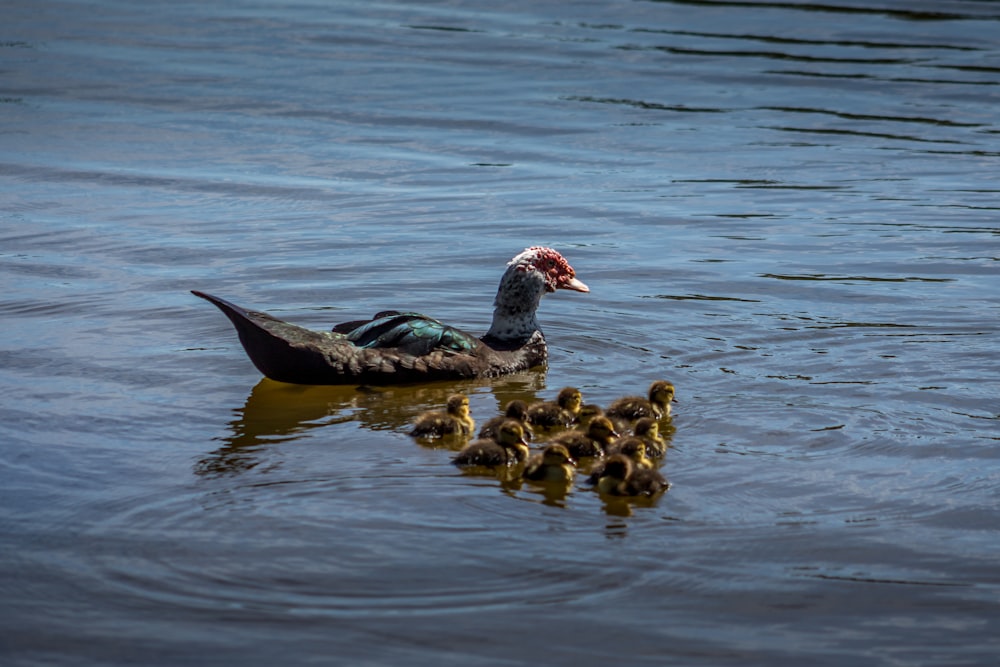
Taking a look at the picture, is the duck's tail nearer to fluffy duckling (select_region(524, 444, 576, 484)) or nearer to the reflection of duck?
the reflection of duck

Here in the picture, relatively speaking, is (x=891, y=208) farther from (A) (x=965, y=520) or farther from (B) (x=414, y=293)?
(A) (x=965, y=520)

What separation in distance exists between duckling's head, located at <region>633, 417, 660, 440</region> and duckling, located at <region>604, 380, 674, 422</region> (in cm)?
30

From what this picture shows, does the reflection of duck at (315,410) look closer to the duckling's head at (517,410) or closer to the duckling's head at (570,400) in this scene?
the duckling's head at (517,410)

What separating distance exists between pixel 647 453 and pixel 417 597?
6.53 ft

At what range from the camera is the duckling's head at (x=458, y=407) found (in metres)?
7.58

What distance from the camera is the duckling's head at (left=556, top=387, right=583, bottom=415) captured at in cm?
794

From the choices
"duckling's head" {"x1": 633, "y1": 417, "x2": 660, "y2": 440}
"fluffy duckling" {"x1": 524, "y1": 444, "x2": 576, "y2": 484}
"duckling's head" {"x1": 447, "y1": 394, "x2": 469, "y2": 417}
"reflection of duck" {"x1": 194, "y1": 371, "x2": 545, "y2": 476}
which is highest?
"duckling's head" {"x1": 633, "y1": 417, "x2": 660, "y2": 440}

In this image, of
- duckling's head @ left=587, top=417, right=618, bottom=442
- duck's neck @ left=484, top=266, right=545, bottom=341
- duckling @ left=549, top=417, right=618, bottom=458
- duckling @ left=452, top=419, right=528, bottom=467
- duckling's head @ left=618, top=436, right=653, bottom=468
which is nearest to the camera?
duckling's head @ left=618, top=436, right=653, bottom=468

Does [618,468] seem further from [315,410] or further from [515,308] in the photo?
[515,308]

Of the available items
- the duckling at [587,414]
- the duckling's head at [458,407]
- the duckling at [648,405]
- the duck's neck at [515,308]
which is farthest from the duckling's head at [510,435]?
the duck's neck at [515,308]

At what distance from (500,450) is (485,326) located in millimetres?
3078

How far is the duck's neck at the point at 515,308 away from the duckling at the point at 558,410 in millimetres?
1267

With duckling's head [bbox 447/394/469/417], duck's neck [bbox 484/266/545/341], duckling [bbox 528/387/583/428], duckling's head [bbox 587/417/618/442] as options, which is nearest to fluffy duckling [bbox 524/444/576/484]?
duckling's head [bbox 587/417/618/442]

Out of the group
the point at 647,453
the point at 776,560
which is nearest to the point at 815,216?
the point at 647,453
